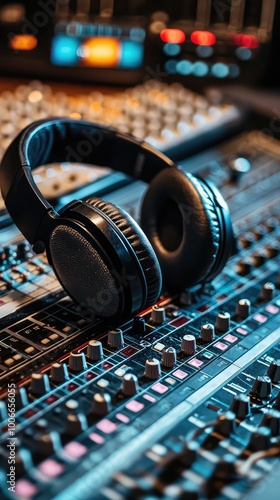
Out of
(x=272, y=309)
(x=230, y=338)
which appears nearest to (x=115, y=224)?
(x=230, y=338)

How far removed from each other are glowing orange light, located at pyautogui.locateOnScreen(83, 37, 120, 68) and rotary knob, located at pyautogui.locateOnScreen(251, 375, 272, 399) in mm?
1439

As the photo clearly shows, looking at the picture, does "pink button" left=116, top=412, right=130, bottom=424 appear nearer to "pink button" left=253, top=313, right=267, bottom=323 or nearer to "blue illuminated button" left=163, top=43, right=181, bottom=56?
"pink button" left=253, top=313, right=267, bottom=323

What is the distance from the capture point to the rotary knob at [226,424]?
892mm

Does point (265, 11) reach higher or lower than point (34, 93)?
higher

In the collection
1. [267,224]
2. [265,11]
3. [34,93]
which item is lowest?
[267,224]

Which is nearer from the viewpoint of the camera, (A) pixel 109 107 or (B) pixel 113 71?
(A) pixel 109 107

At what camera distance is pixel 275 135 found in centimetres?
205

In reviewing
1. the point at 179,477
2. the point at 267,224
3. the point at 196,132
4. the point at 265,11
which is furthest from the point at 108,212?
the point at 265,11

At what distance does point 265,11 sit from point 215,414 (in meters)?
1.56

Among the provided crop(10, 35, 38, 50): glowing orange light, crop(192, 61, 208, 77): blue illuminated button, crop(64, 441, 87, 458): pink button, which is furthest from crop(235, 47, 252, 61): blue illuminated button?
crop(64, 441, 87, 458): pink button

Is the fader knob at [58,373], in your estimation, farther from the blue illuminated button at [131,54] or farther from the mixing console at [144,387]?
the blue illuminated button at [131,54]

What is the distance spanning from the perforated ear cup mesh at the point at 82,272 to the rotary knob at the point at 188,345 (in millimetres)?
122

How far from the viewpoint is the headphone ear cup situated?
3.83ft

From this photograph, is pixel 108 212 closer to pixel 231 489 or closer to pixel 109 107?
pixel 231 489
